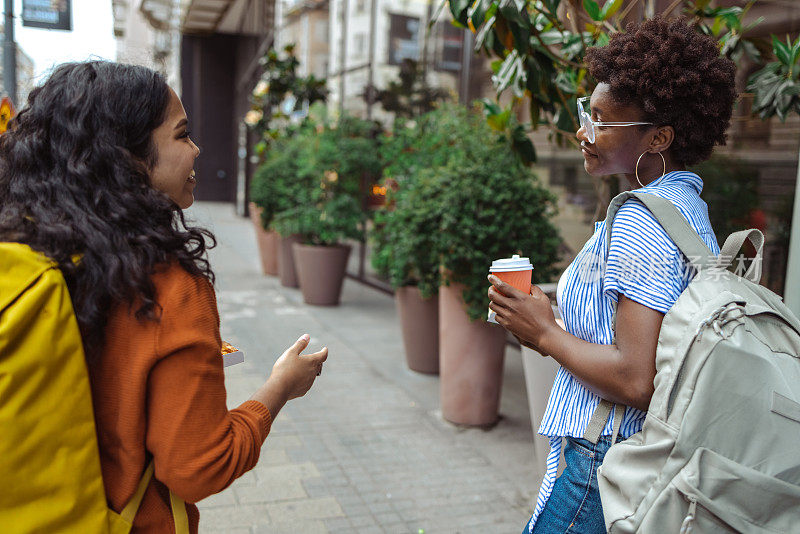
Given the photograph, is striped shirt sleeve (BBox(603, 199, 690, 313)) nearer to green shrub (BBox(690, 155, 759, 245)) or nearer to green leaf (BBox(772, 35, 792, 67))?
green leaf (BBox(772, 35, 792, 67))

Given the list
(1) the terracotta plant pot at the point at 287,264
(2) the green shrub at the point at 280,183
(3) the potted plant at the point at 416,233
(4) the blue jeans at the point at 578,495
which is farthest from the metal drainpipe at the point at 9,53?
(4) the blue jeans at the point at 578,495

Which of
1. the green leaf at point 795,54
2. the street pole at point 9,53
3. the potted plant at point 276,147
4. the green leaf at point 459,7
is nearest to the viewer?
the green leaf at point 795,54

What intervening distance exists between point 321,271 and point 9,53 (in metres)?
3.82

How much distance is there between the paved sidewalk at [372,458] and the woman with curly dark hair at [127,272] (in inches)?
12.2

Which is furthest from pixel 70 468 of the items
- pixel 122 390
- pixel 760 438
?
pixel 760 438

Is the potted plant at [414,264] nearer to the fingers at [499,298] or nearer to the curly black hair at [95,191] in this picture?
the fingers at [499,298]

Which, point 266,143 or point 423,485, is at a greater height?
point 266,143

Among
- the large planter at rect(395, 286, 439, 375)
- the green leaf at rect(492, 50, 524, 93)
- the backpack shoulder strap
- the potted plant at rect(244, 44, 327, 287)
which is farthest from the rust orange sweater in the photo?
the potted plant at rect(244, 44, 327, 287)

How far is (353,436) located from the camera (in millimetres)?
4602

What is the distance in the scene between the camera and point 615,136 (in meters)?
1.68

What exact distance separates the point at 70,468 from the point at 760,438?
1251 mm

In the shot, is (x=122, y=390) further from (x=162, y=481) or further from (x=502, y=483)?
(x=502, y=483)

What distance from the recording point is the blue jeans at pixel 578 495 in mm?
1654

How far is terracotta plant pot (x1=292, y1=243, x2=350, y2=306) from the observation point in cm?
812
